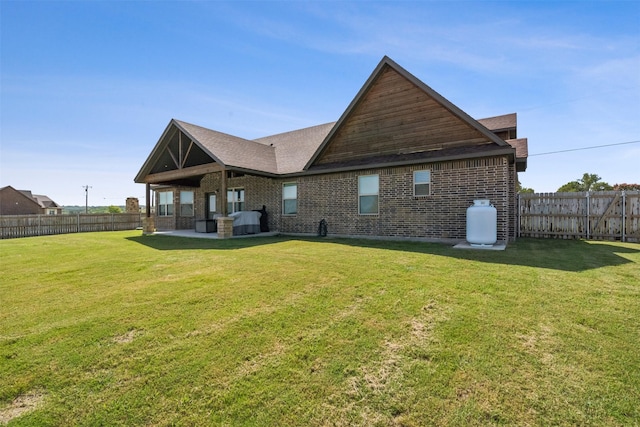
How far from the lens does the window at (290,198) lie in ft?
47.5

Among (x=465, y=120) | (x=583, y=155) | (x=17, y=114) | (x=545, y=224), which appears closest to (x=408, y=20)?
(x=465, y=120)

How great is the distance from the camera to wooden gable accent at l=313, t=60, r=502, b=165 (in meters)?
10.4

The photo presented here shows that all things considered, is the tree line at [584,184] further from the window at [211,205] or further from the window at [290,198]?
the window at [211,205]

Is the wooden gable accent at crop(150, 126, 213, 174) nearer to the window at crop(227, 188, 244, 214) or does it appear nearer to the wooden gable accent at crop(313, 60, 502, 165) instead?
the window at crop(227, 188, 244, 214)

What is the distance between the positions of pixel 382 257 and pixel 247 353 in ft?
16.0

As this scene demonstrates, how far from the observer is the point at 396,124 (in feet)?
38.3

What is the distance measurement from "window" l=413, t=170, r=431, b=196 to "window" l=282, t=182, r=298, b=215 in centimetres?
592

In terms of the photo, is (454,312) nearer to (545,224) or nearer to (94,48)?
(545,224)

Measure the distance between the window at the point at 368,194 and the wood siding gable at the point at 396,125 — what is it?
102 cm

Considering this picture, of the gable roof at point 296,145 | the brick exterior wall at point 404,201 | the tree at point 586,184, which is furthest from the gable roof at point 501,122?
the tree at point 586,184

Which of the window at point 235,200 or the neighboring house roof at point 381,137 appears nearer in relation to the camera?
the neighboring house roof at point 381,137

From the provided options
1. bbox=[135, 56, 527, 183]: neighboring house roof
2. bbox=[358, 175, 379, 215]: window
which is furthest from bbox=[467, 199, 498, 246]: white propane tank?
bbox=[358, 175, 379, 215]: window

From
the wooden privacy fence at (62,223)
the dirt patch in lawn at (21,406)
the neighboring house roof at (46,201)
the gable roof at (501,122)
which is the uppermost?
the gable roof at (501,122)

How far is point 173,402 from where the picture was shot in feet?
7.27
